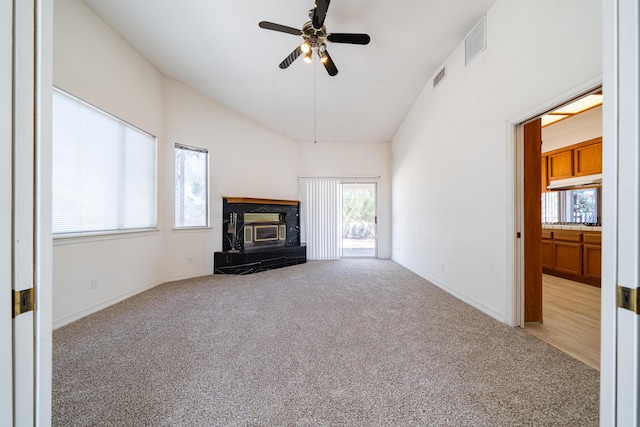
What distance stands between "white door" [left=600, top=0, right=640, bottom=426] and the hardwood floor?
1630 mm

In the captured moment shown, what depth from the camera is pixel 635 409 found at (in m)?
0.65

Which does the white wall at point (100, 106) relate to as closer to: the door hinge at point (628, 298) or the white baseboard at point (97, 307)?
the white baseboard at point (97, 307)

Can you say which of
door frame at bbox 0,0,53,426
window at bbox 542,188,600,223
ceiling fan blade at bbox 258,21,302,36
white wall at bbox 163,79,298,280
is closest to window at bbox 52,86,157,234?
white wall at bbox 163,79,298,280

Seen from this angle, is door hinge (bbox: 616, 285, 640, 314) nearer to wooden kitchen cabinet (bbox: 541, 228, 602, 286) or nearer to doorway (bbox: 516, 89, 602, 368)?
doorway (bbox: 516, 89, 602, 368)

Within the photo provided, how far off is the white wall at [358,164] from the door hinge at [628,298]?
586cm

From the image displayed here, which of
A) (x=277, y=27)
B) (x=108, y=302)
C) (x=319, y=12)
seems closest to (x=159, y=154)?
(x=108, y=302)

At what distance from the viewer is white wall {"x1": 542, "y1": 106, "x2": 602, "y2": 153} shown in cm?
404

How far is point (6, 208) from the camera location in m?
0.60

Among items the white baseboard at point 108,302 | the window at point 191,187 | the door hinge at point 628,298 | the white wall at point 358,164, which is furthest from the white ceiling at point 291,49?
the white baseboard at point 108,302

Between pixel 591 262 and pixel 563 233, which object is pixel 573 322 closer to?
pixel 591 262

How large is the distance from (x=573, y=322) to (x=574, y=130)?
3609 mm

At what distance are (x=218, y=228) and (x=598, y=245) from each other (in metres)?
5.91

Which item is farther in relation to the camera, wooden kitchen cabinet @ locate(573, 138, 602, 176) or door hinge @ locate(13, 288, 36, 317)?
wooden kitchen cabinet @ locate(573, 138, 602, 176)

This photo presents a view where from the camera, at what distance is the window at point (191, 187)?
14.0ft
